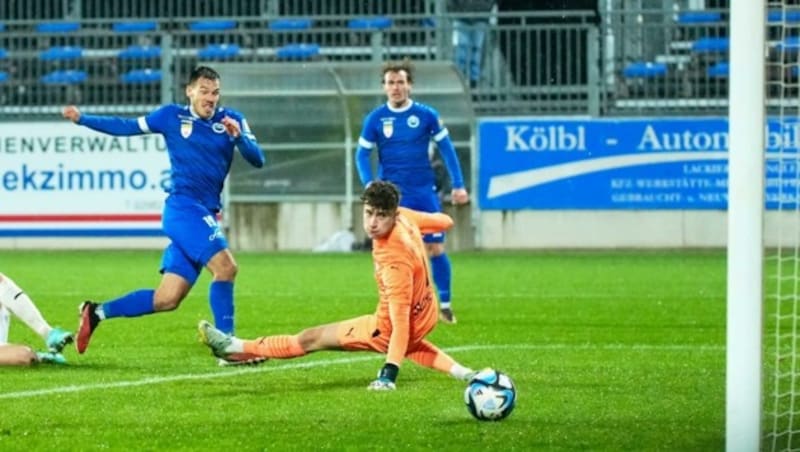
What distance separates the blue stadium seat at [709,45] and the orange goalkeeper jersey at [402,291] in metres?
17.4

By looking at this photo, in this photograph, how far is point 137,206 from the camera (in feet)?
87.0

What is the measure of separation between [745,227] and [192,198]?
5.38 metres

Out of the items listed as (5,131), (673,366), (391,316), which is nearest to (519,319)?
(673,366)

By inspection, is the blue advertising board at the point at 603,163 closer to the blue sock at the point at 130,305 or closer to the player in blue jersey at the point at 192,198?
the player in blue jersey at the point at 192,198

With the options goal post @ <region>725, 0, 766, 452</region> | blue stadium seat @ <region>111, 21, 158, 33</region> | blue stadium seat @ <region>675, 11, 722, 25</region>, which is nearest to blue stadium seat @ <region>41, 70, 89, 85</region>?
blue stadium seat @ <region>111, 21, 158, 33</region>

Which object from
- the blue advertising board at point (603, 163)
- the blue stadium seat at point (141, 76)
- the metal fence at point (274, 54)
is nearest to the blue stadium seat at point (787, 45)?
the blue advertising board at point (603, 163)

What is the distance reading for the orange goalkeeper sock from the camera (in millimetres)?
10375

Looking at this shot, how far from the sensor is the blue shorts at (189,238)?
39.0 feet

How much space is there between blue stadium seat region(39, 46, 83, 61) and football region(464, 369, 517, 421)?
2054 cm

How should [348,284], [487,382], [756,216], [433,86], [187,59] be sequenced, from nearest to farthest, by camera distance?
[756,216] < [487,382] < [348,284] < [433,86] < [187,59]

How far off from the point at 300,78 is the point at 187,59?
2.36m

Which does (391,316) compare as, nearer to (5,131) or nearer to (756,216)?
(756,216)

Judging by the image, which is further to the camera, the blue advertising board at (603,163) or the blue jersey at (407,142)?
the blue advertising board at (603,163)

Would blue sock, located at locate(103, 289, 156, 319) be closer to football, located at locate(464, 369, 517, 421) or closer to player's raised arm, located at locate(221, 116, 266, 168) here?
player's raised arm, located at locate(221, 116, 266, 168)
